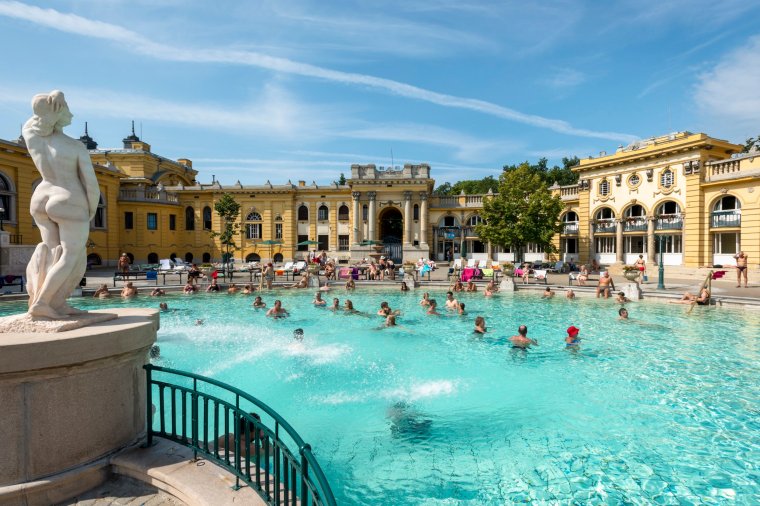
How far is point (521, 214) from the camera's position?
3291 centimetres

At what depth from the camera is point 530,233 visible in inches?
1267

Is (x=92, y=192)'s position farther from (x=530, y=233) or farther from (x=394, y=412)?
(x=530, y=233)

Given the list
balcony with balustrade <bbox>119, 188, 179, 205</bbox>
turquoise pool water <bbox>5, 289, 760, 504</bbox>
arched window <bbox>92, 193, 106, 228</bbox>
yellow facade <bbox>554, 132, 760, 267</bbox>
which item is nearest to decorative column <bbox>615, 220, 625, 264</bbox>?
yellow facade <bbox>554, 132, 760, 267</bbox>

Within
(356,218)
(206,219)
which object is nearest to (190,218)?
(206,219)

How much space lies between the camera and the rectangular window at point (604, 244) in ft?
109

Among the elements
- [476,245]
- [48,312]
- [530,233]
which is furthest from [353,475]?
[476,245]

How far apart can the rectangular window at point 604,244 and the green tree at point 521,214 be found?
349 centimetres

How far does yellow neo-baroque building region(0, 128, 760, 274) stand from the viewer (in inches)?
1071

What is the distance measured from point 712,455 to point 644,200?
30319mm

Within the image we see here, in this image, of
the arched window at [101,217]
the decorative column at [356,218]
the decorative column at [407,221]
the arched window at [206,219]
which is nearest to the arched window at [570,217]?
the decorative column at [407,221]

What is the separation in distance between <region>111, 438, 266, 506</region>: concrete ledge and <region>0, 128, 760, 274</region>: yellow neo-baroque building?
1000 inches

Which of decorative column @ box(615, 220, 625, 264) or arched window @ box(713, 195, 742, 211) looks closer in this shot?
arched window @ box(713, 195, 742, 211)

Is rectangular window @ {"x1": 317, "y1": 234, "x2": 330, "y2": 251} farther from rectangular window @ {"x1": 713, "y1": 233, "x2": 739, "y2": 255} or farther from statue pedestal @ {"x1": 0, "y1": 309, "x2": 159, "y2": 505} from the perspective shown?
statue pedestal @ {"x1": 0, "y1": 309, "x2": 159, "y2": 505}

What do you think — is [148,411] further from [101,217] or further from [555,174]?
[555,174]
